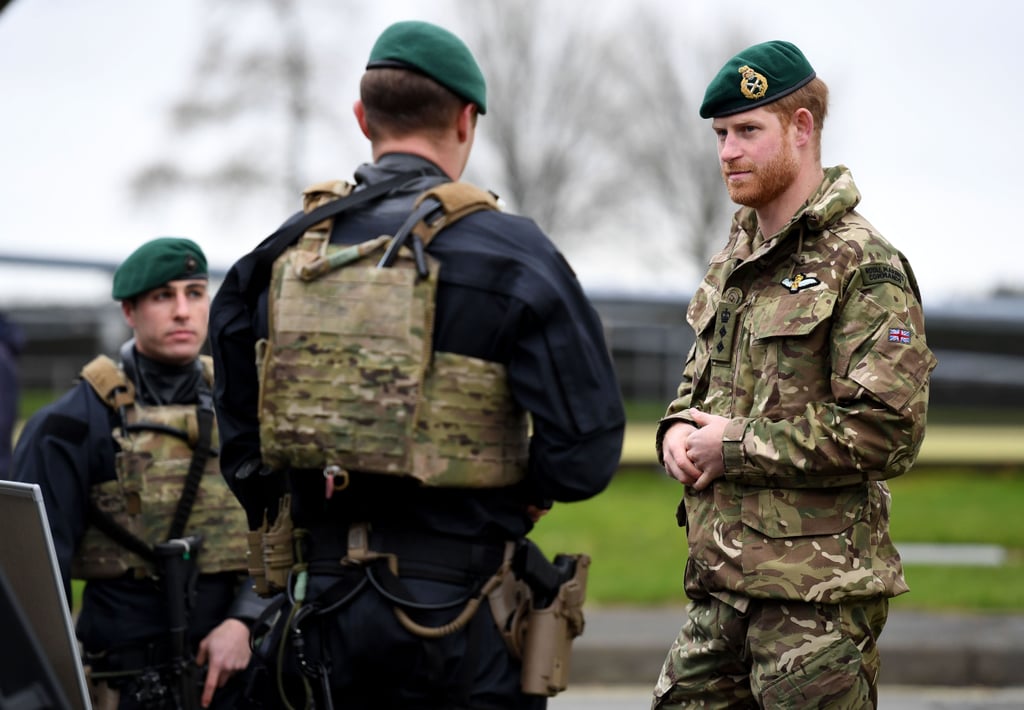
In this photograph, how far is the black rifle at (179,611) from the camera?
411 centimetres

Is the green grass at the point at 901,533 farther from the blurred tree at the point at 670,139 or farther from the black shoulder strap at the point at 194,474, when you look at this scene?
the blurred tree at the point at 670,139

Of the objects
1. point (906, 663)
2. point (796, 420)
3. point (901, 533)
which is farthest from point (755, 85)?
point (901, 533)

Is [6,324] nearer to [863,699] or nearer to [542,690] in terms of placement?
[542,690]

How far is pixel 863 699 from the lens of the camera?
3279 millimetres

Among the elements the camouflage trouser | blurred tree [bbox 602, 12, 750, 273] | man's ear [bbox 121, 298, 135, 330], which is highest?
blurred tree [bbox 602, 12, 750, 273]

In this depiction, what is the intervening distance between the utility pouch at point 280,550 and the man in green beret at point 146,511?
0.77 meters

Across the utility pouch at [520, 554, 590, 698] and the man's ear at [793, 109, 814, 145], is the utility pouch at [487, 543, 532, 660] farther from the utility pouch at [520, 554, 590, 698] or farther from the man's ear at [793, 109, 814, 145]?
the man's ear at [793, 109, 814, 145]

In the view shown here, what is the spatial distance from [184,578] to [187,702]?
14.0 inches

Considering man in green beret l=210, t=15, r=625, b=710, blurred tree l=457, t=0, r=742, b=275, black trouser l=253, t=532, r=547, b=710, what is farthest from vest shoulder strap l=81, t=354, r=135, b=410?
blurred tree l=457, t=0, r=742, b=275

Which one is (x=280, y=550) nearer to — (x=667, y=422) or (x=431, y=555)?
(x=431, y=555)

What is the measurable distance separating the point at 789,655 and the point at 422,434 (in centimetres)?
97

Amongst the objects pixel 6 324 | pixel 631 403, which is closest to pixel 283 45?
pixel 631 403

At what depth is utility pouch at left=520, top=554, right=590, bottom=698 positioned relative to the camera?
3354 mm

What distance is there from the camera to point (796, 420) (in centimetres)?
323
